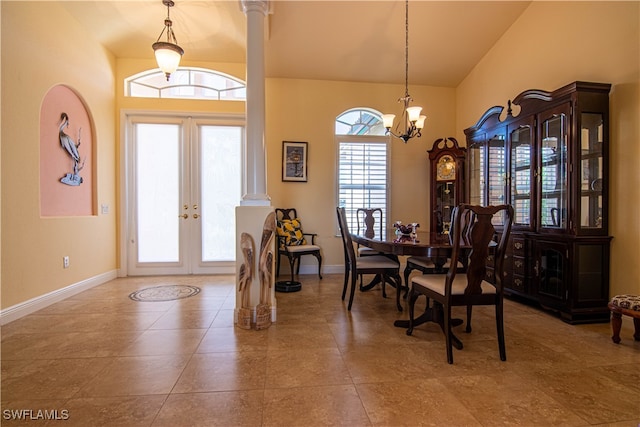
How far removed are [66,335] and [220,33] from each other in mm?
3775

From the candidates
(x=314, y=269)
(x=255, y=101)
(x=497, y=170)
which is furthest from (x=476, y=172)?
(x=255, y=101)

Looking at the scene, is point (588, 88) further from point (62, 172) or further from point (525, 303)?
point (62, 172)

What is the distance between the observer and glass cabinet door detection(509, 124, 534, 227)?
10.6 ft

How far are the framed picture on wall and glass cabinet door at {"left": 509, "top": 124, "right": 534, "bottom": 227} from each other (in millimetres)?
2744

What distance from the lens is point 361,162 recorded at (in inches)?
193

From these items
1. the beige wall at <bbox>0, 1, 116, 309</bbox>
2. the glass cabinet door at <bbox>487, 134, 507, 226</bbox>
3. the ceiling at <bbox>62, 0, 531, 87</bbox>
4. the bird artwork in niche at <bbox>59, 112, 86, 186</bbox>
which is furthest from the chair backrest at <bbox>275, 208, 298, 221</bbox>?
the glass cabinet door at <bbox>487, 134, 507, 226</bbox>

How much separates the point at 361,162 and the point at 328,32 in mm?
1880

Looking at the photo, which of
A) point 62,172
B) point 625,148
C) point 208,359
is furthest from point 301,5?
point 208,359

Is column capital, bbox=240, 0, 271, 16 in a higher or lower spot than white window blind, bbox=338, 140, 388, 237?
higher

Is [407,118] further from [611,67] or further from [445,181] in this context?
[611,67]

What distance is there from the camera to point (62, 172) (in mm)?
3447

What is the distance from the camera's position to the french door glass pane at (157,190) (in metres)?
4.60

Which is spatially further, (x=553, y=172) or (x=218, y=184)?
(x=218, y=184)

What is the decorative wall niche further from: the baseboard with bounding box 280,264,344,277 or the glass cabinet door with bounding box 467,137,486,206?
the glass cabinet door with bounding box 467,137,486,206
